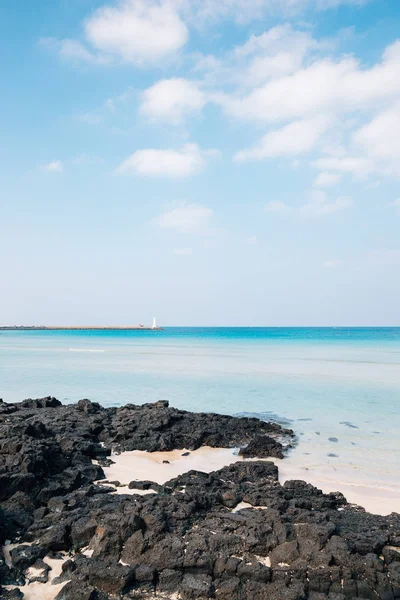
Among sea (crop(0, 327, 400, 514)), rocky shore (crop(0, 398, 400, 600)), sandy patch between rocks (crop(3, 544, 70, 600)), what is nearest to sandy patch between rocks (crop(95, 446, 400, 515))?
sea (crop(0, 327, 400, 514))

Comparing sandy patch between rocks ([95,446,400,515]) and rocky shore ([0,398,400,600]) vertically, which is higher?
rocky shore ([0,398,400,600])

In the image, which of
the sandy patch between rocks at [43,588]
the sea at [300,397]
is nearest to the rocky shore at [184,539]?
the sandy patch between rocks at [43,588]

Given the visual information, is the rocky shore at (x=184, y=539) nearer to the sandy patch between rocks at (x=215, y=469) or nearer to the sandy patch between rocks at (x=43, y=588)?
the sandy patch between rocks at (x=43, y=588)

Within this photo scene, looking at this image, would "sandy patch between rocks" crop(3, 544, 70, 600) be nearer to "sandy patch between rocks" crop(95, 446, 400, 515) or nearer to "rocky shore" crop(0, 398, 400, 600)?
"rocky shore" crop(0, 398, 400, 600)

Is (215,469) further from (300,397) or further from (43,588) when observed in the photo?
(300,397)

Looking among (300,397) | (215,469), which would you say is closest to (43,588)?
(215,469)

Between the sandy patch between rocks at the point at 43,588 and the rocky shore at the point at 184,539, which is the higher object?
the rocky shore at the point at 184,539

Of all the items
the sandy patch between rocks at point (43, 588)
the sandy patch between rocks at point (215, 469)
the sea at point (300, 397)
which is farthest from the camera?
the sea at point (300, 397)

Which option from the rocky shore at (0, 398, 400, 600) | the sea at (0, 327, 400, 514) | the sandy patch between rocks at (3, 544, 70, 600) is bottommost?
the sea at (0, 327, 400, 514)

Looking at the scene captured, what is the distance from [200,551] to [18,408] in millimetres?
12655

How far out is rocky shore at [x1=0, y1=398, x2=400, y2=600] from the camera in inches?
199

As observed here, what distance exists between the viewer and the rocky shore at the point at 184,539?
5051 millimetres

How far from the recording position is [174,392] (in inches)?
936

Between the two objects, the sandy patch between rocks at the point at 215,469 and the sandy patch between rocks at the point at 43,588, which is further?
the sandy patch between rocks at the point at 215,469
